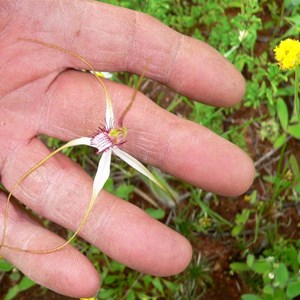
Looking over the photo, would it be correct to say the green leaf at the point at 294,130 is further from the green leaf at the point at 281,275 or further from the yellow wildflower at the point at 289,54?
the green leaf at the point at 281,275

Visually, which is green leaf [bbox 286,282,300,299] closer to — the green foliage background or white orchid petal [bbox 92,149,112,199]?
the green foliage background

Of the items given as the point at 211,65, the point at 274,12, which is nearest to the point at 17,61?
the point at 211,65

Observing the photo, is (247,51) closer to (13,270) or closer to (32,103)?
(32,103)

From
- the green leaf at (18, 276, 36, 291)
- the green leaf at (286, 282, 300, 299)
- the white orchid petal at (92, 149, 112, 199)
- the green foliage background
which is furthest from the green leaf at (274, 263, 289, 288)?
the green leaf at (18, 276, 36, 291)

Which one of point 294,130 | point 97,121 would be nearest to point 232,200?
point 294,130

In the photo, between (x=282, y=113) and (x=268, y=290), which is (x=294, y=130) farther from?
(x=268, y=290)
